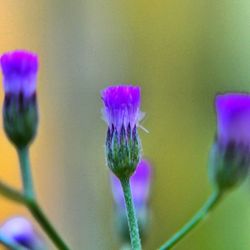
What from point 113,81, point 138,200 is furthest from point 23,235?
point 113,81

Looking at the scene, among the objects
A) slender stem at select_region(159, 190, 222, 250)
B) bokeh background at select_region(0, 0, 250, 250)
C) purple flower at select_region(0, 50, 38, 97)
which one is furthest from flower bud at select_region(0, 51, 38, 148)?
bokeh background at select_region(0, 0, 250, 250)

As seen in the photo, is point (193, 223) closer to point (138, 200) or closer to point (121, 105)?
point (121, 105)

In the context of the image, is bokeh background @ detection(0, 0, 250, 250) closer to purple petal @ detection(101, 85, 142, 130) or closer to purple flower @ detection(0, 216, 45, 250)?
purple flower @ detection(0, 216, 45, 250)

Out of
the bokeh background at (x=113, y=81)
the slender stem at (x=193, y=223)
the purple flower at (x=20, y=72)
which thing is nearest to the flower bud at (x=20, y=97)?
the purple flower at (x=20, y=72)

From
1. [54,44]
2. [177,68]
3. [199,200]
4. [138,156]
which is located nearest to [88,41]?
[54,44]

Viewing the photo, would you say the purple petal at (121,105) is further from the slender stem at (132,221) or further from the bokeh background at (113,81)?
the bokeh background at (113,81)

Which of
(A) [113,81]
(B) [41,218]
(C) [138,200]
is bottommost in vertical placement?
(A) [113,81]

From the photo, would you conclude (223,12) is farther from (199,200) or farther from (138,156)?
(138,156)
